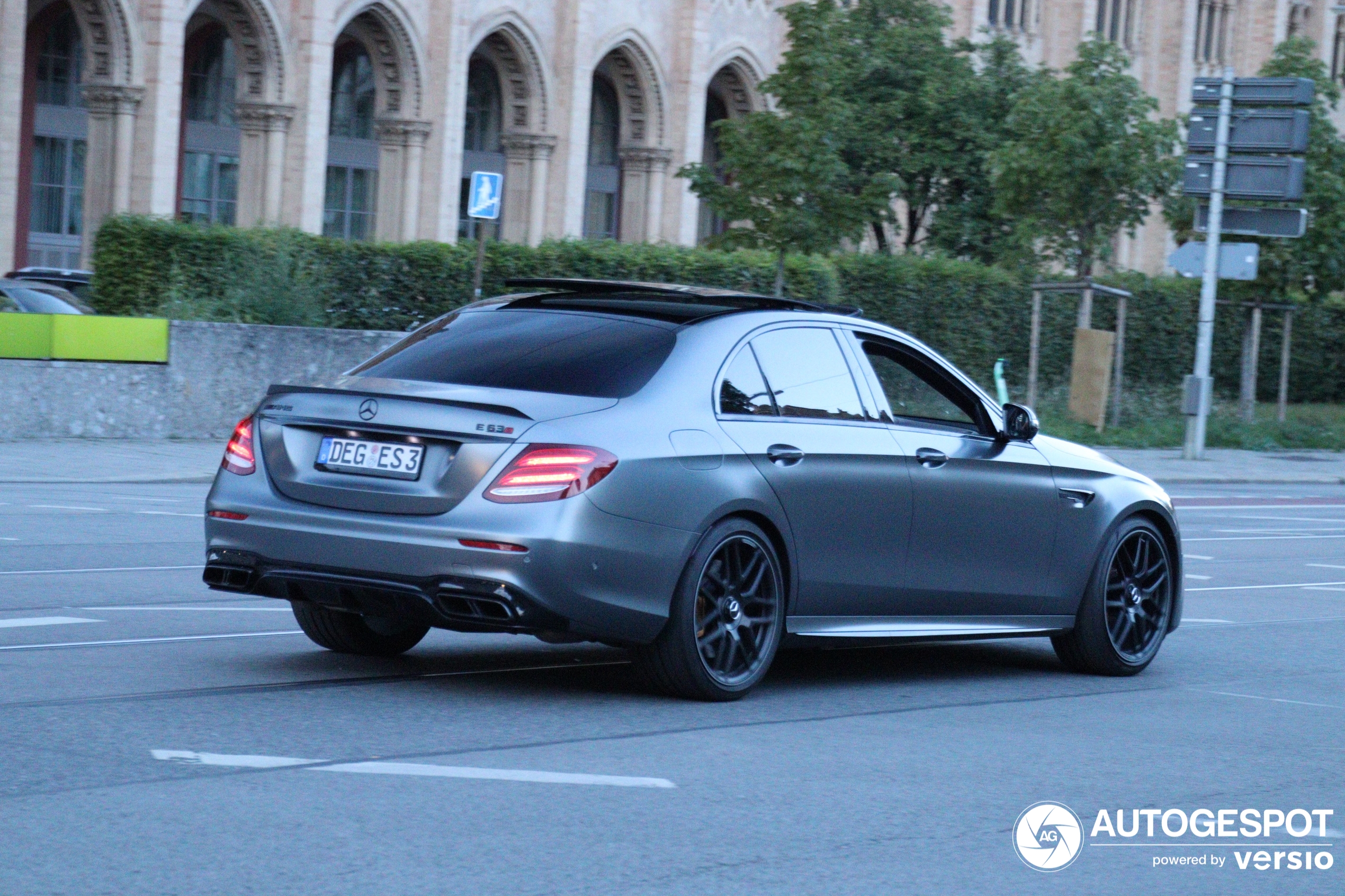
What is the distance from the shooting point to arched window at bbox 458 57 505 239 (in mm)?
49750

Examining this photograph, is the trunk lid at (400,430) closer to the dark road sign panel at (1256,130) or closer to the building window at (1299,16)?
the dark road sign panel at (1256,130)

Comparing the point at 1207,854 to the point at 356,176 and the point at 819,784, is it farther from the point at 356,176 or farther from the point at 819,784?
the point at 356,176

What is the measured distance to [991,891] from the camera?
5047 millimetres

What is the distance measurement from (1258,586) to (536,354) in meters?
7.72

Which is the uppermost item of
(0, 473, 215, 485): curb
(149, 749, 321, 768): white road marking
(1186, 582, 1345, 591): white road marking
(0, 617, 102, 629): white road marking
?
(149, 749, 321, 768): white road marking

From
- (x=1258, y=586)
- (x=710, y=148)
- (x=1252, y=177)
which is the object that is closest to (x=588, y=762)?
(x=1258, y=586)

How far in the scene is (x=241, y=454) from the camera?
24.8ft

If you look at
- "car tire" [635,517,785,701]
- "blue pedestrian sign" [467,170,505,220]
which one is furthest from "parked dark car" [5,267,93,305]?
"car tire" [635,517,785,701]

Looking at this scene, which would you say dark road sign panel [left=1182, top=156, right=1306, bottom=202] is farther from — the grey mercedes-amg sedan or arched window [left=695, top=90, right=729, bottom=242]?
arched window [left=695, top=90, right=729, bottom=242]

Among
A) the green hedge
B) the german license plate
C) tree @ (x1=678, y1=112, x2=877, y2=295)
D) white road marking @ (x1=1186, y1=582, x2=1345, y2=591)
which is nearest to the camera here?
the german license plate

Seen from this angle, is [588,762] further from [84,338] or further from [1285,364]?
[1285,364]

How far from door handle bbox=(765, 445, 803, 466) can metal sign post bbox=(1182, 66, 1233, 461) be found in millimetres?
21680

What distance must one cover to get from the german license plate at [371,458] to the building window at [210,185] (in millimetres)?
39661

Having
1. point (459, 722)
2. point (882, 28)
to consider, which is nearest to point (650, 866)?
point (459, 722)
